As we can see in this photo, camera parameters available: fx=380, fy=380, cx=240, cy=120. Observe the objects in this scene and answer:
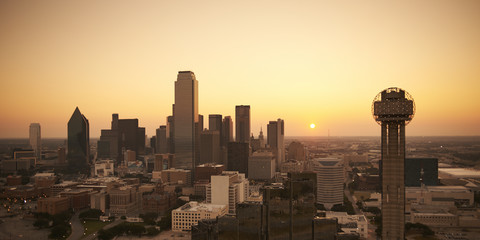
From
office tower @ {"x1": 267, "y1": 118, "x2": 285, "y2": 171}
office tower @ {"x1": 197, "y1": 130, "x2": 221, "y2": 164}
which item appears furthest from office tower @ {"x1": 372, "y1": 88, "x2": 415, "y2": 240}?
office tower @ {"x1": 267, "y1": 118, "x2": 285, "y2": 171}

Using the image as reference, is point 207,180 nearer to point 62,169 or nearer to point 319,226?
point 62,169

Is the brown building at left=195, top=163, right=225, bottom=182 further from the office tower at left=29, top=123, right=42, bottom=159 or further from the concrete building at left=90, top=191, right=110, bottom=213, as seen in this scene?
the office tower at left=29, top=123, right=42, bottom=159

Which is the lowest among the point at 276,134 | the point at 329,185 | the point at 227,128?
the point at 329,185

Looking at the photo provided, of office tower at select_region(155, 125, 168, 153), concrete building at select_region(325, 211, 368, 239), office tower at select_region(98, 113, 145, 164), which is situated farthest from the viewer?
office tower at select_region(155, 125, 168, 153)

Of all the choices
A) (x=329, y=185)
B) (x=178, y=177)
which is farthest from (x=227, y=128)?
(x=329, y=185)

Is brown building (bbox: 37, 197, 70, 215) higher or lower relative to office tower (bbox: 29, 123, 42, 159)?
lower

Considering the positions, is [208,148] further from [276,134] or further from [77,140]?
[77,140]
